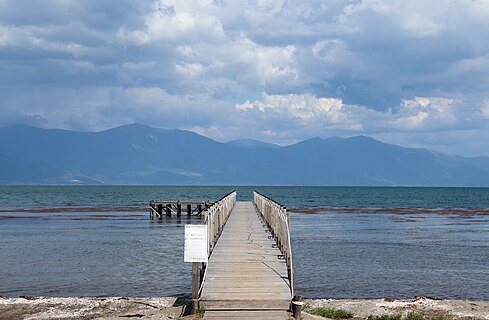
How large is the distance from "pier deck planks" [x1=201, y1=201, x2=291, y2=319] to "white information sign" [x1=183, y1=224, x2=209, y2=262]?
0.85 meters

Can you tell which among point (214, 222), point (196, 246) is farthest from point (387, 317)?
point (214, 222)

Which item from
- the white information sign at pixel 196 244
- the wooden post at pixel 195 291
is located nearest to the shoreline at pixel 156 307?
the wooden post at pixel 195 291

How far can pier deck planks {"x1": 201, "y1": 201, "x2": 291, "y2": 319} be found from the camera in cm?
1255

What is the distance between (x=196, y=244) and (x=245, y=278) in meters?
2.09

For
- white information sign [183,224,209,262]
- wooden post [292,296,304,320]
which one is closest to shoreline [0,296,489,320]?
white information sign [183,224,209,262]

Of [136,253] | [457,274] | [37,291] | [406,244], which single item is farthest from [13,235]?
[457,274]

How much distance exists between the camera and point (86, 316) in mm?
15031

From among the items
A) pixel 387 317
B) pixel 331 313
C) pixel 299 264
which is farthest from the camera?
pixel 299 264

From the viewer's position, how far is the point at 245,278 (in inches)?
575

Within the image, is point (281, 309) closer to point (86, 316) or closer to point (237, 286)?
point (237, 286)

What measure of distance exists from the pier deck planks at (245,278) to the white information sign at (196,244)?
85 cm

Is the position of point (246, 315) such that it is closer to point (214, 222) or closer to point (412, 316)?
point (412, 316)

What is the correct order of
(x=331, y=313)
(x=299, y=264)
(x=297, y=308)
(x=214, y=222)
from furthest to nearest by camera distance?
(x=299, y=264)
(x=214, y=222)
(x=331, y=313)
(x=297, y=308)

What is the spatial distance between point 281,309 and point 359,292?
21.6ft
